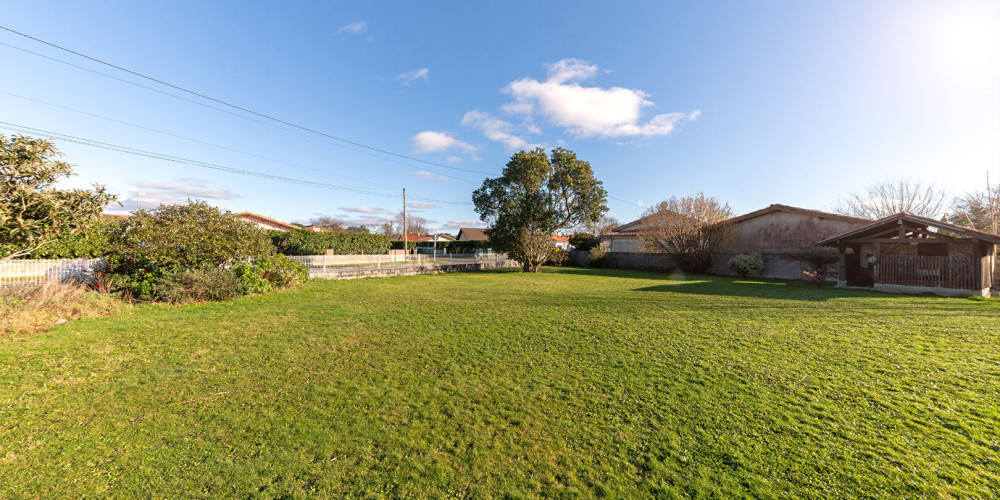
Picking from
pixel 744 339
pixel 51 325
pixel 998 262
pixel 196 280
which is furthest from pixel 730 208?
pixel 51 325

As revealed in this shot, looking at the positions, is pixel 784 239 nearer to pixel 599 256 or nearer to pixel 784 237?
pixel 784 237

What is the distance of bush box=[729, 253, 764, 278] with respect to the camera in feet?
64.9

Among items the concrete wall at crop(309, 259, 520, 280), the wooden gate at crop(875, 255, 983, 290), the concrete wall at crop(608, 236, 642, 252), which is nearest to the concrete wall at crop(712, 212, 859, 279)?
the wooden gate at crop(875, 255, 983, 290)

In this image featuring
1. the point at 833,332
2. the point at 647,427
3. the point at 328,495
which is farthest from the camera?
the point at 833,332

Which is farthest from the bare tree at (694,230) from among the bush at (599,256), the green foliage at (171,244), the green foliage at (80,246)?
the green foliage at (80,246)

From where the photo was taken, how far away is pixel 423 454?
2947 millimetres

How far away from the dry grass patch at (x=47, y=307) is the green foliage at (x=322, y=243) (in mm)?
16704

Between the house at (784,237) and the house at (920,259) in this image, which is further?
the house at (784,237)

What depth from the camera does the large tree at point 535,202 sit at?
73.5 feet

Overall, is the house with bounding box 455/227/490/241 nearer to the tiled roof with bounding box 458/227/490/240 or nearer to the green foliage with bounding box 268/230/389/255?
the tiled roof with bounding box 458/227/490/240

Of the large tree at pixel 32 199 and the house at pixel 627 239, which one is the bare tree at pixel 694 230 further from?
the large tree at pixel 32 199

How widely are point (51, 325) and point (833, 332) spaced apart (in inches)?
611

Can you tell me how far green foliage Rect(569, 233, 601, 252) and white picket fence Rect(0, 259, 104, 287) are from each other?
91.9 ft

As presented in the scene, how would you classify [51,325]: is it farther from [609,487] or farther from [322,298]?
[609,487]
